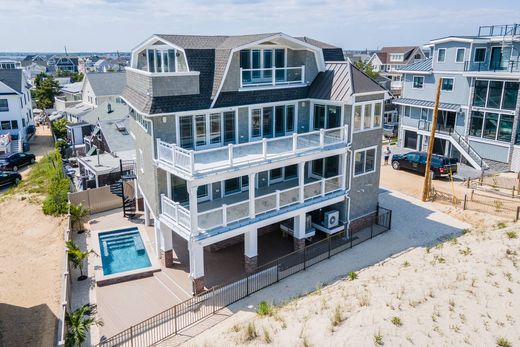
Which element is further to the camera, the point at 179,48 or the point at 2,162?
the point at 2,162

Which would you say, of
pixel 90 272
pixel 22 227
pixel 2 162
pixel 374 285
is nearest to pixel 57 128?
pixel 2 162

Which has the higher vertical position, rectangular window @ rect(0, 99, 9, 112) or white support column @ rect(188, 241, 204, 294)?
rectangular window @ rect(0, 99, 9, 112)

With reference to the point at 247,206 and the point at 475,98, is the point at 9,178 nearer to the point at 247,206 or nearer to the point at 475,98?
the point at 247,206

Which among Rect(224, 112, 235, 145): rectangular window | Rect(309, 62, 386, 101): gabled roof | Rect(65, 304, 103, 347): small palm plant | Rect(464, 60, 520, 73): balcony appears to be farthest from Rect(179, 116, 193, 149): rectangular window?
Rect(464, 60, 520, 73): balcony

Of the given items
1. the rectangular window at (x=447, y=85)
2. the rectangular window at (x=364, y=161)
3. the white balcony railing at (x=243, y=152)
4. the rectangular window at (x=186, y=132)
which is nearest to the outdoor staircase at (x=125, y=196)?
the rectangular window at (x=186, y=132)

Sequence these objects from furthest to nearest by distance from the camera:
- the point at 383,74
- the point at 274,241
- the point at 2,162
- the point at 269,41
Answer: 1. the point at 383,74
2. the point at 2,162
3. the point at 274,241
4. the point at 269,41

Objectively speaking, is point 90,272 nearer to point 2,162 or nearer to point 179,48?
point 179,48

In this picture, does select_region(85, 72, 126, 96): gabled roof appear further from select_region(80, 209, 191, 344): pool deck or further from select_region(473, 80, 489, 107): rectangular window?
select_region(473, 80, 489, 107): rectangular window
